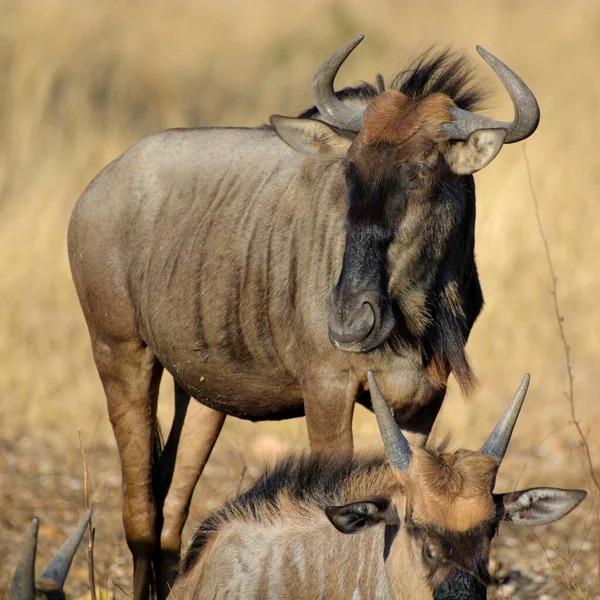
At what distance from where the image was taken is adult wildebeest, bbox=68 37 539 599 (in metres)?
4.54

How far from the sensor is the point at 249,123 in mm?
13898

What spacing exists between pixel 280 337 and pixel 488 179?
22.5 ft

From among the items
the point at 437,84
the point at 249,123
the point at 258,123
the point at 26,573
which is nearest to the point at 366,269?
the point at 437,84

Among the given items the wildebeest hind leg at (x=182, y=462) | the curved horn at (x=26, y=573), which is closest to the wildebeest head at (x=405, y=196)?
the curved horn at (x=26, y=573)

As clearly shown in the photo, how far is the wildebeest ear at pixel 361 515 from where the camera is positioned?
3557mm

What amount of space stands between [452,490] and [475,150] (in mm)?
1570

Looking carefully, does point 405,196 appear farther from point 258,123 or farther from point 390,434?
point 258,123

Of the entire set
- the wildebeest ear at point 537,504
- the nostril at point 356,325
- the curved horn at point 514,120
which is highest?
the curved horn at point 514,120

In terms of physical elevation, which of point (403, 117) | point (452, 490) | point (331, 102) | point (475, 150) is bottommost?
point (452, 490)

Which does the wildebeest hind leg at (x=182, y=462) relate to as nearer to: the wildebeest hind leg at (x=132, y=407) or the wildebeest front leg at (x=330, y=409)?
the wildebeest hind leg at (x=132, y=407)

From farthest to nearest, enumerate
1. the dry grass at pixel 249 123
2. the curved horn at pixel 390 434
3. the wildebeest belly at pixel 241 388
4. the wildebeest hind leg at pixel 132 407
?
1. the dry grass at pixel 249 123
2. the wildebeest hind leg at pixel 132 407
3. the wildebeest belly at pixel 241 388
4. the curved horn at pixel 390 434

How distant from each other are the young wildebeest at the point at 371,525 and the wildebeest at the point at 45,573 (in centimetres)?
80

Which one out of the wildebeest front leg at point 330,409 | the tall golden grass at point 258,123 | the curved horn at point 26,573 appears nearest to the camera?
the curved horn at point 26,573

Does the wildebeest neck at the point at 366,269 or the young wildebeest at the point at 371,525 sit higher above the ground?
the wildebeest neck at the point at 366,269
